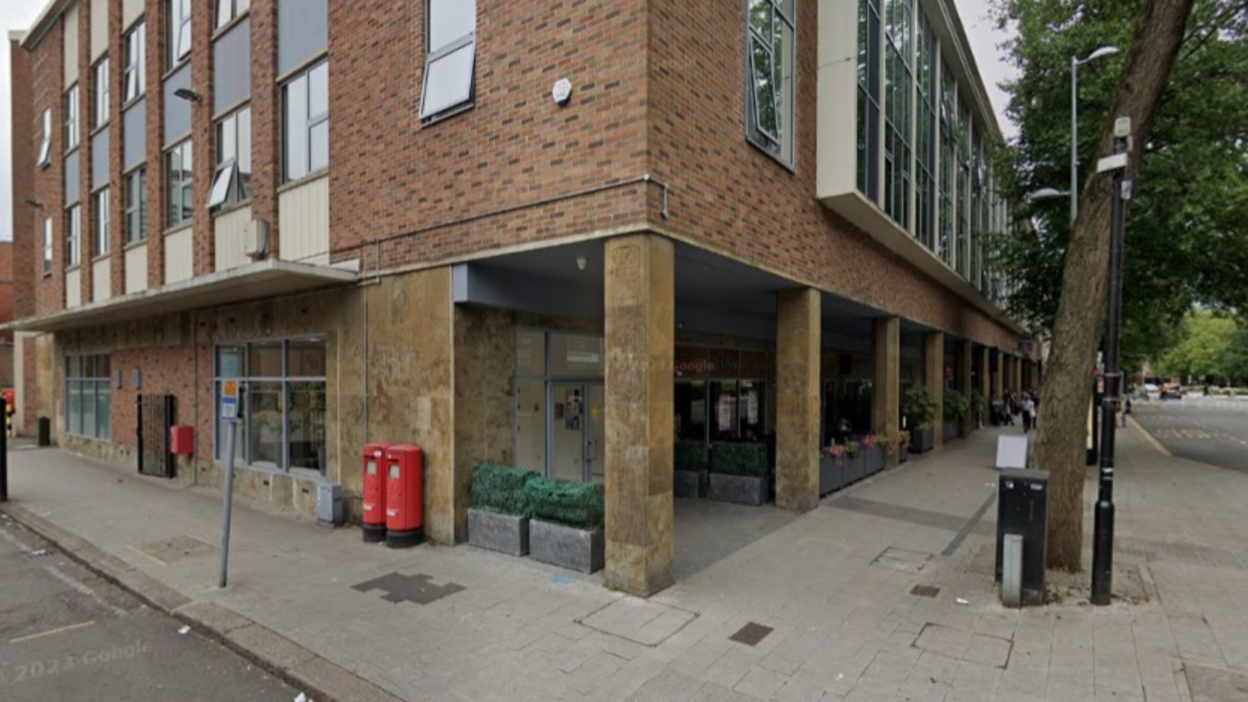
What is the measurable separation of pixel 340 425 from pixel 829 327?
13130 millimetres

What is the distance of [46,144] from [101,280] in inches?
236

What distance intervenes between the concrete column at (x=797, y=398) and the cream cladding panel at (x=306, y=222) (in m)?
6.78

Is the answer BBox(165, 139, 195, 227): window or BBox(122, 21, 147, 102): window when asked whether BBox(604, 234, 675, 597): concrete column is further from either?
BBox(122, 21, 147, 102): window

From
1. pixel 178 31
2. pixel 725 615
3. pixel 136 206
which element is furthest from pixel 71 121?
pixel 725 615

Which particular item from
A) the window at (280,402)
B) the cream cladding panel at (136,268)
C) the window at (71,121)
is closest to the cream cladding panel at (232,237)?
the window at (280,402)

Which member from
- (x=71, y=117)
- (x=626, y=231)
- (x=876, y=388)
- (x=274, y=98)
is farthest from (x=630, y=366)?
(x=71, y=117)

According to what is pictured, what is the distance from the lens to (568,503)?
6.82 m

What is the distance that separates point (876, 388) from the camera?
13.4 meters

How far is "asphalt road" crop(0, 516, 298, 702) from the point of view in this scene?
4.47 meters

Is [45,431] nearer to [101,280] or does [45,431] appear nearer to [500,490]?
[101,280]

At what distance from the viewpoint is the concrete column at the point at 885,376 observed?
13352 mm

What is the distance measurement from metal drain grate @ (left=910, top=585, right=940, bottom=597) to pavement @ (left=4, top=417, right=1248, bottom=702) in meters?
0.03

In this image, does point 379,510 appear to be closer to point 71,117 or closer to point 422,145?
point 422,145

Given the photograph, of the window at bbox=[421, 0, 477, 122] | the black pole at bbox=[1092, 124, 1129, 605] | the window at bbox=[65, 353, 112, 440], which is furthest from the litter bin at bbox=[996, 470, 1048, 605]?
the window at bbox=[65, 353, 112, 440]
